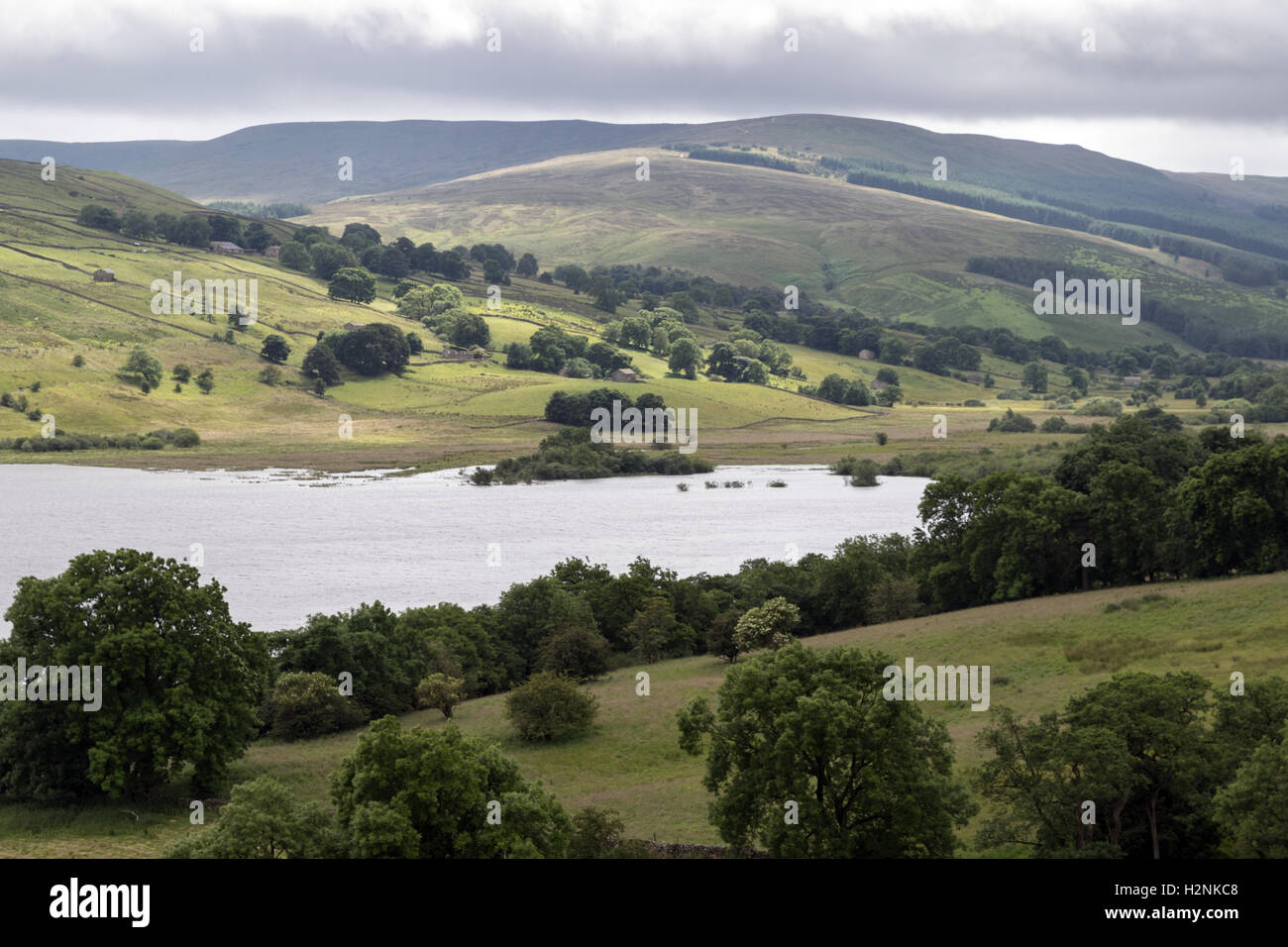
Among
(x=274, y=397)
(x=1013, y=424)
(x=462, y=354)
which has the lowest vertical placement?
(x=1013, y=424)

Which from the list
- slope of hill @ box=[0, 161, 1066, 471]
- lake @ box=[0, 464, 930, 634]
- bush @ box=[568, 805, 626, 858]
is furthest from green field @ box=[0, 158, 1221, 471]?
bush @ box=[568, 805, 626, 858]

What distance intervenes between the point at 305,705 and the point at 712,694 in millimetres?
A: 16789

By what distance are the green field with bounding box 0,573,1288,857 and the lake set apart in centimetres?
2481

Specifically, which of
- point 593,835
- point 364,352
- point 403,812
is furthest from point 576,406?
point 403,812

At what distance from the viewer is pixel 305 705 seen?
4944 centimetres

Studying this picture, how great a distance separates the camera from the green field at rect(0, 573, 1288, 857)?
35.7 metres

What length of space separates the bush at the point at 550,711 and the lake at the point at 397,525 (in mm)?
25649

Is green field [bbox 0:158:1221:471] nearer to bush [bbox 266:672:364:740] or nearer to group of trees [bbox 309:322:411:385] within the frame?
group of trees [bbox 309:322:411:385]

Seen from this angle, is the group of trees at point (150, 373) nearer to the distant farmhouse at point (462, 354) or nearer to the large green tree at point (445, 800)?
the distant farmhouse at point (462, 354)

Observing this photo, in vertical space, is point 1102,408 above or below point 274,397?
below

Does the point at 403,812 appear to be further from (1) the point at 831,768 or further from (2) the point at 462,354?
(2) the point at 462,354

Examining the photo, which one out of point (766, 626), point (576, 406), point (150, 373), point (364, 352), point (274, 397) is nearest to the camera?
point (766, 626)
